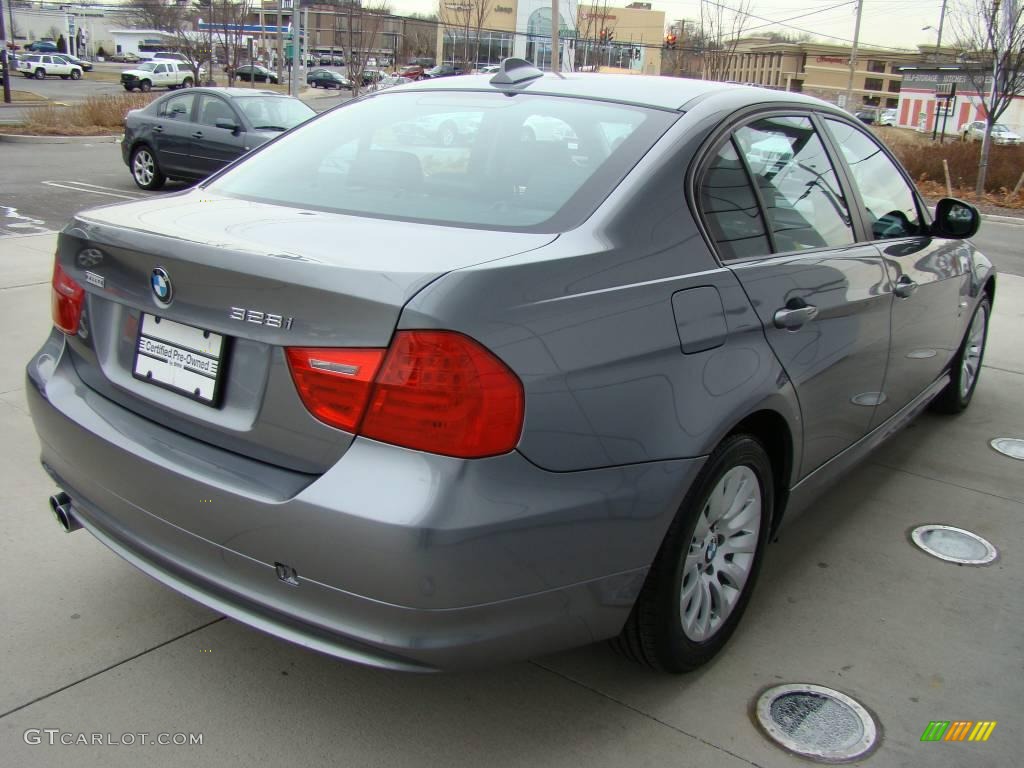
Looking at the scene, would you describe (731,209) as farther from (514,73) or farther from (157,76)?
(157,76)

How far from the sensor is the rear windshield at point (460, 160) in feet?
8.13

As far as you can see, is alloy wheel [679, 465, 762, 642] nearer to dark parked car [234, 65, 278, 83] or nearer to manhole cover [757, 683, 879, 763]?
manhole cover [757, 683, 879, 763]

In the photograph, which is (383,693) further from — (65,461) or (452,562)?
(65,461)

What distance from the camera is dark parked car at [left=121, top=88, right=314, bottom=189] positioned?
1312 cm

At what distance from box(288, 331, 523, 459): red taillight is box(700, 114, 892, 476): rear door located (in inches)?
37.9

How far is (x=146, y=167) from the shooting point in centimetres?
1420

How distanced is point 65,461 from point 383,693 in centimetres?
108

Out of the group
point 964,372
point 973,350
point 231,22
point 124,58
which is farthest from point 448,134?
point 124,58

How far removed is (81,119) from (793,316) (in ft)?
82.8

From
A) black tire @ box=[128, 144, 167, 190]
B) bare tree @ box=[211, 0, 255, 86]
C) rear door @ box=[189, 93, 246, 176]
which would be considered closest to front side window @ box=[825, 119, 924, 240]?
rear door @ box=[189, 93, 246, 176]

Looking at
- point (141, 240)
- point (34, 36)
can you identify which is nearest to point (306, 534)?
point (141, 240)

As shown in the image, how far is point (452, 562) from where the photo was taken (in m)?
1.88

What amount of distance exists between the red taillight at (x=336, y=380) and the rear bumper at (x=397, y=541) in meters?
0.07

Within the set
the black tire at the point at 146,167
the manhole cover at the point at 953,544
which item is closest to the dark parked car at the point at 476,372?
the manhole cover at the point at 953,544
